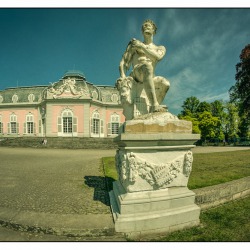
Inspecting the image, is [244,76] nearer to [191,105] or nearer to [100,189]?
[191,105]

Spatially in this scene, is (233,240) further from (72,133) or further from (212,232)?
(72,133)

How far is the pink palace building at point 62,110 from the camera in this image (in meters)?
31.9

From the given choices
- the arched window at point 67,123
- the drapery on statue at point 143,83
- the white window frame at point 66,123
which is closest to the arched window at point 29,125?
the white window frame at point 66,123

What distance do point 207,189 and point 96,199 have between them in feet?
7.36

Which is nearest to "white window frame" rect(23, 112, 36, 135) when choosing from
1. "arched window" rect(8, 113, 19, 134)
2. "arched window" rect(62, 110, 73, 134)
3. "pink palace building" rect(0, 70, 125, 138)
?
"pink palace building" rect(0, 70, 125, 138)

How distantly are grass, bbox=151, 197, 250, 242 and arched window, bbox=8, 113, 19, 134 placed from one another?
41299 mm

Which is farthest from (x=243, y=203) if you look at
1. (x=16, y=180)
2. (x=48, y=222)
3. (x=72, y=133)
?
(x=72, y=133)

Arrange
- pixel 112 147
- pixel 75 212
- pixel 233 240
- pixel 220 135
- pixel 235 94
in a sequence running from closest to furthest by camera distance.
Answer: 1. pixel 233 240
2. pixel 75 212
3. pixel 112 147
4. pixel 235 94
5. pixel 220 135

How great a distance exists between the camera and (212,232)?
2.87 m

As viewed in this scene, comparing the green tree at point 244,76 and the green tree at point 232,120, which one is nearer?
the green tree at point 244,76

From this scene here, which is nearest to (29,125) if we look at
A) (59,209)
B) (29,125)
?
(29,125)

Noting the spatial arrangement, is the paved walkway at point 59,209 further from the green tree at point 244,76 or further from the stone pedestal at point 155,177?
the green tree at point 244,76

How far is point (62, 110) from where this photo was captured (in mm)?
31938

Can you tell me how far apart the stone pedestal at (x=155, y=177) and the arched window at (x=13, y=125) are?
40.8 metres
